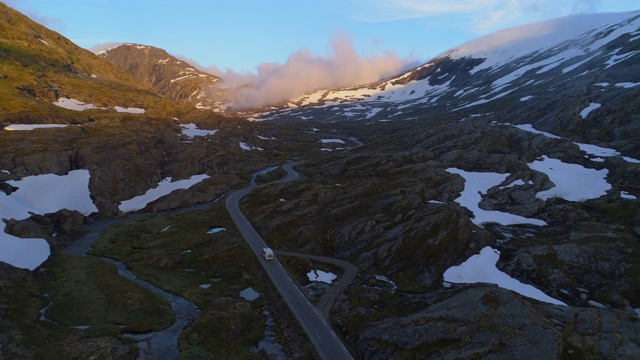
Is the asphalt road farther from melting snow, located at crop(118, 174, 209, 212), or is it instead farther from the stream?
melting snow, located at crop(118, 174, 209, 212)

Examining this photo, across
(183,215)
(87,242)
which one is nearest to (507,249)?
(183,215)

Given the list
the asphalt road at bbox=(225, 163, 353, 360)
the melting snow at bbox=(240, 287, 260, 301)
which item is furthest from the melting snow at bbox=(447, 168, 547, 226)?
the melting snow at bbox=(240, 287, 260, 301)

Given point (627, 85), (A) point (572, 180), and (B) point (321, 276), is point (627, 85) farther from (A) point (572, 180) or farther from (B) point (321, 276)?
(B) point (321, 276)

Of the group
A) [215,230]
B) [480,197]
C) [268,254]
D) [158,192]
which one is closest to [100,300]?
[268,254]

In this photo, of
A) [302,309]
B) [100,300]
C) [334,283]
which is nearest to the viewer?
[302,309]

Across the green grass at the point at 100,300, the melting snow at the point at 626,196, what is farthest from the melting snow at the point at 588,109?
the green grass at the point at 100,300

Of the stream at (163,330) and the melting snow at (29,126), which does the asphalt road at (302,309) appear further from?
the melting snow at (29,126)
